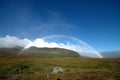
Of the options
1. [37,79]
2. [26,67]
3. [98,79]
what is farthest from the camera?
[26,67]

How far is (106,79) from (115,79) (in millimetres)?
732

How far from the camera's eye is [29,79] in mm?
15844

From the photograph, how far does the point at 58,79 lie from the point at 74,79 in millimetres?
1347

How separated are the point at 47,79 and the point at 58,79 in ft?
3.48

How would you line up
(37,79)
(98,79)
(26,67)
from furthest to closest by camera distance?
(26,67) → (37,79) → (98,79)

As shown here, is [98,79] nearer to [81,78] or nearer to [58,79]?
[81,78]

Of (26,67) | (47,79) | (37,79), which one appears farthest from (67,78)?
(26,67)

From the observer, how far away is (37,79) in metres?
15.2

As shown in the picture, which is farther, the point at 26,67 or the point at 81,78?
the point at 26,67

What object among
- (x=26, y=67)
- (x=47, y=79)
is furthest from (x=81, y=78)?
(x=26, y=67)

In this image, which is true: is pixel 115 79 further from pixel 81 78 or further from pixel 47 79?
pixel 47 79

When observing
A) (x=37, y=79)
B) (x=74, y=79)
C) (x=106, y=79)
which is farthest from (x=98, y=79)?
(x=37, y=79)

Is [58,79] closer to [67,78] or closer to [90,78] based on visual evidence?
[67,78]

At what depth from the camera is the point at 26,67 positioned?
50.7m
